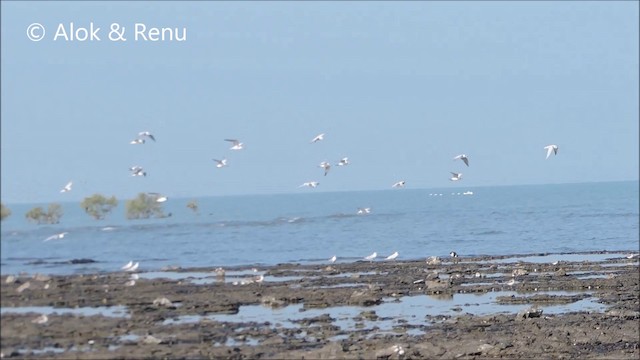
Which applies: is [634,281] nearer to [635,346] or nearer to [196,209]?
[635,346]

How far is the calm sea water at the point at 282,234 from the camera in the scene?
407 inches

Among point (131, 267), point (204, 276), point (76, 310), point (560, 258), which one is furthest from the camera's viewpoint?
point (560, 258)

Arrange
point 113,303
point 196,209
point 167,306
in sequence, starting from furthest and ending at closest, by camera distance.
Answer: point 196,209, point 167,306, point 113,303

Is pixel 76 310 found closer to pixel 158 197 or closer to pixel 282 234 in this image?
pixel 158 197

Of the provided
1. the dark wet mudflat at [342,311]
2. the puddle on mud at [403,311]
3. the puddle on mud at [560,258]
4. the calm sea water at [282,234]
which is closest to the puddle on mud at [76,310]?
the dark wet mudflat at [342,311]

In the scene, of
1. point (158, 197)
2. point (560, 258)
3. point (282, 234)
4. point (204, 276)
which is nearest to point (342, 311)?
point (282, 234)

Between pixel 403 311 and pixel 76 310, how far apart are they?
1361 cm

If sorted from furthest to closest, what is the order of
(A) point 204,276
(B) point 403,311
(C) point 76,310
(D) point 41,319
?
1. (B) point 403,311
2. (A) point 204,276
3. (C) point 76,310
4. (D) point 41,319

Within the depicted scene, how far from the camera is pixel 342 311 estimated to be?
22.5m

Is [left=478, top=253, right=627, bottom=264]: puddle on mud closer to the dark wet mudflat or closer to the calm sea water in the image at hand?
the dark wet mudflat

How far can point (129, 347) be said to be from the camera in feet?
35.7

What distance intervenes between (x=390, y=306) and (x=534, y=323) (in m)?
3.95

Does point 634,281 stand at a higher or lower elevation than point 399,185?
lower

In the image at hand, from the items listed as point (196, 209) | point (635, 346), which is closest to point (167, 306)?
point (196, 209)
